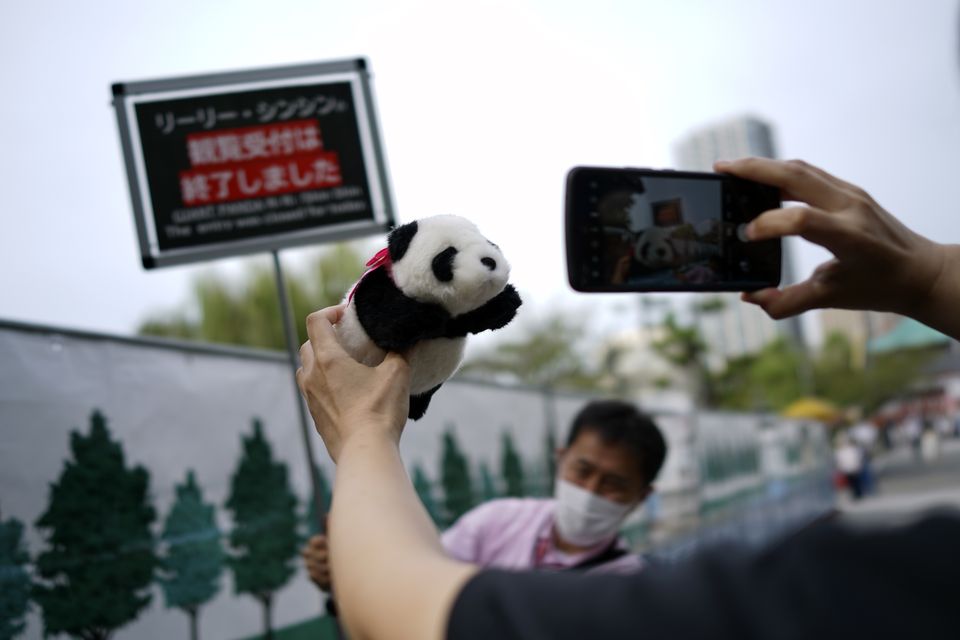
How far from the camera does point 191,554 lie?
9.23ft

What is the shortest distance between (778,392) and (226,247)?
174 feet

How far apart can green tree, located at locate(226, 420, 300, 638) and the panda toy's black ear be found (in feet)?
7.50

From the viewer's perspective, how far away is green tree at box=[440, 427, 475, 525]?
4.52 metres

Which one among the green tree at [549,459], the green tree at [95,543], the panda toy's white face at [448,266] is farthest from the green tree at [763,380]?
the panda toy's white face at [448,266]

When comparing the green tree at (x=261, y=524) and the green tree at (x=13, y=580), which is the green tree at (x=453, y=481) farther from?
the green tree at (x=13, y=580)

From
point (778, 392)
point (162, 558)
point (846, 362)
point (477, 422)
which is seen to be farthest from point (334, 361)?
point (846, 362)

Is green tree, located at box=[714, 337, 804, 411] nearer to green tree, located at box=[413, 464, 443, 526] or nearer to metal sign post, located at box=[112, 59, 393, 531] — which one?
green tree, located at box=[413, 464, 443, 526]

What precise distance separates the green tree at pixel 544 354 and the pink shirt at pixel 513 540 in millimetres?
18673

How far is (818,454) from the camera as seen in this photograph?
2369cm

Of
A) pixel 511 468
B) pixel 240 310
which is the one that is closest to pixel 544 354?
pixel 240 310

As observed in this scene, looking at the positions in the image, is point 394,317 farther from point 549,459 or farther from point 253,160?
point 549,459

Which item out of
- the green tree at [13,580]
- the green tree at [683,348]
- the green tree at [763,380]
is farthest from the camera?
the green tree at [763,380]

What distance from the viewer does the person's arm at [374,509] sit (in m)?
0.70

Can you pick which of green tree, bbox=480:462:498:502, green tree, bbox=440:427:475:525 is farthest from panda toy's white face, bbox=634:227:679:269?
green tree, bbox=480:462:498:502
